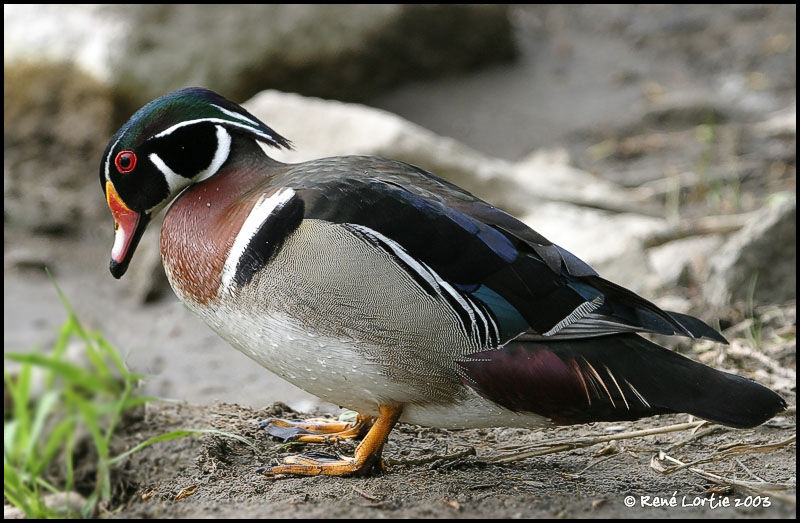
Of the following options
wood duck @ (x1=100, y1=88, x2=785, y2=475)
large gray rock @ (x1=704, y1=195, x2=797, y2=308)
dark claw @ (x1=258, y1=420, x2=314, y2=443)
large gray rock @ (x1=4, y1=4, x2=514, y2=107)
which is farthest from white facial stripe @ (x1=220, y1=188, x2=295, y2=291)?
large gray rock @ (x1=4, y1=4, x2=514, y2=107)

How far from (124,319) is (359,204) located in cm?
358

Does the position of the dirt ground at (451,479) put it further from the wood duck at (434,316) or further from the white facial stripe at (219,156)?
the white facial stripe at (219,156)

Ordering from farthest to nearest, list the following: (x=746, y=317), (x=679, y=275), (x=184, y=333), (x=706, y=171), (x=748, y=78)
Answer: (x=748, y=78) → (x=706, y=171) → (x=184, y=333) → (x=679, y=275) → (x=746, y=317)

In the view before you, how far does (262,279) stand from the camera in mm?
2664

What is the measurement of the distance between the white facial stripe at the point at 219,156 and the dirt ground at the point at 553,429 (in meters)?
0.90

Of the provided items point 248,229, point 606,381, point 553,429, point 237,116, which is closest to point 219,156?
point 237,116

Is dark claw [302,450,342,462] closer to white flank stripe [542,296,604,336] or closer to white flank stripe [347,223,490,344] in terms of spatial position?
white flank stripe [347,223,490,344]

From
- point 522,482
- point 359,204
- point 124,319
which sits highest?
point 359,204

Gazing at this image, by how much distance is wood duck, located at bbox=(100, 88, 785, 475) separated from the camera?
2613mm

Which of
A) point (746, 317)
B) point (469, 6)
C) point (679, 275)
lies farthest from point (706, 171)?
point (469, 6)

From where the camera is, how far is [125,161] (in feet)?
9.71

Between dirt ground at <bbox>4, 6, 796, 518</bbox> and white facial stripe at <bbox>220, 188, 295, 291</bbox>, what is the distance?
64cm

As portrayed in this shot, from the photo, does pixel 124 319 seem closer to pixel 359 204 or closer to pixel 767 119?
pixel 359 204

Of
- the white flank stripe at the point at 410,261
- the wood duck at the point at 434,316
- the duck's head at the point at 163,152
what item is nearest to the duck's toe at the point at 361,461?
the wood duck at the point at 434,316
